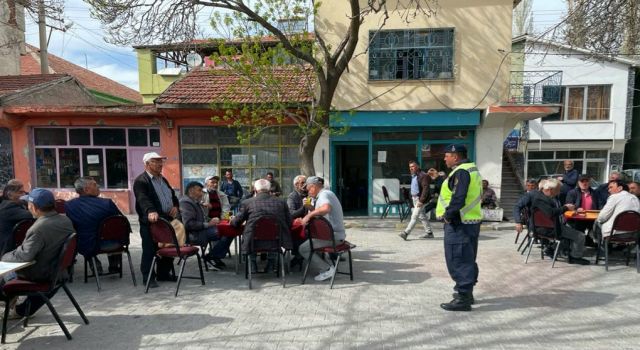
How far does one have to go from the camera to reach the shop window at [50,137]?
1220cm

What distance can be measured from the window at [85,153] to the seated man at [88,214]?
6699mm

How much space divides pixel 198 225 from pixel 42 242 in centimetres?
212

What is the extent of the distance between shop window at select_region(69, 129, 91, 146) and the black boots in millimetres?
11753

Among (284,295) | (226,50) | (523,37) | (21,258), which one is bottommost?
(284,295)

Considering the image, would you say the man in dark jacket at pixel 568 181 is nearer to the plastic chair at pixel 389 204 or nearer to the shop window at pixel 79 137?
the plastic chair at pixel 389 204

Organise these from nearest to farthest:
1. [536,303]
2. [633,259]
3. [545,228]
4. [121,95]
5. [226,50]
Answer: [536,303] < [545,228] < [633,259] < [226,50] < [121,95]

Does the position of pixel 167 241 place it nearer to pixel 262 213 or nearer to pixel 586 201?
pixel 262 213

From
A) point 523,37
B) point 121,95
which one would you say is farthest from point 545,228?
point 121,95

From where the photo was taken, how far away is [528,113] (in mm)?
10617

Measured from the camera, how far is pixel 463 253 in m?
4.45

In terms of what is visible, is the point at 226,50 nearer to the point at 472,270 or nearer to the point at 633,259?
the point at 472,270

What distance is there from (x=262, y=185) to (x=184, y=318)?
1.97 meters

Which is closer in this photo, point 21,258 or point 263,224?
point 21,258

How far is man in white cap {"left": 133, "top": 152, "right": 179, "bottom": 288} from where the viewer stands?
5.16 m
